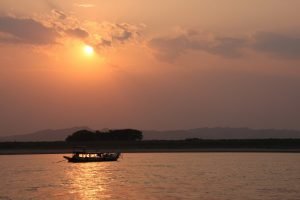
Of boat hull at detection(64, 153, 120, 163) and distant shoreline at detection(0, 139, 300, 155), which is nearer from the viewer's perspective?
boat hull at detection(64, 153, 120, 163)

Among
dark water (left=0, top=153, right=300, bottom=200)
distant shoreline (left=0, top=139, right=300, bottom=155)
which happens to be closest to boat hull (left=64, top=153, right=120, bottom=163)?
dark water (left=0, top=153, right=300, bottom=200)

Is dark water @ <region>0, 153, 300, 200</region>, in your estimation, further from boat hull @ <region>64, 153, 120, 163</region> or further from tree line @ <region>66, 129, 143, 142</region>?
tree line @ <region>66, 129, 143, 142</region>

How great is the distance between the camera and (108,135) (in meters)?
184

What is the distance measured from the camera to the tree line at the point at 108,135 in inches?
7215

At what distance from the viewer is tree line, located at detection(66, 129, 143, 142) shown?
183 m

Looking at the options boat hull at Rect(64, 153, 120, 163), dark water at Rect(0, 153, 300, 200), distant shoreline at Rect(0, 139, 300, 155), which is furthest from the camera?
distant shoreline at Rect(0, 139, 300, 155)

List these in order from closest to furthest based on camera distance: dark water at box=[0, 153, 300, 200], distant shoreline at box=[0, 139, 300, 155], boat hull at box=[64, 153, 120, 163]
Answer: dark water at box=[0, 153, 300, 200] → boat hull at box=[64, 153, 120, 163] → distant shoreline at box=[0, 139, 300, 155]

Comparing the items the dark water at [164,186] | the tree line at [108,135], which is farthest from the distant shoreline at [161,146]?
the dark water at [164,186]

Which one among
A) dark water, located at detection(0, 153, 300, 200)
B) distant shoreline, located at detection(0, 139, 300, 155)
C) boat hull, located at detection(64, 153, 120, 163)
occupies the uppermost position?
distant shoreline, located at detection(0, 139, 300, 155)

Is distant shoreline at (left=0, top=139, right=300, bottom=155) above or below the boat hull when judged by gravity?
above

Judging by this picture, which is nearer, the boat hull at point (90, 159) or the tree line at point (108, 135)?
the boat hull at point (90, 159)

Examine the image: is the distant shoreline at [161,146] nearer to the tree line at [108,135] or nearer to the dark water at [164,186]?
the tree line at [108,135]

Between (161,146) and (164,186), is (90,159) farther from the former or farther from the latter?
(161,146)

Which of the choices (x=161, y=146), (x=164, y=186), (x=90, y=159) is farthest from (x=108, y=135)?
(x=164, y=186)
